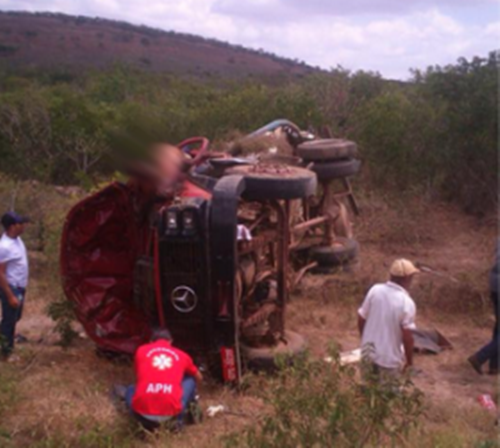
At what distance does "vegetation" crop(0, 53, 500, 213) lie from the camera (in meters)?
13.4

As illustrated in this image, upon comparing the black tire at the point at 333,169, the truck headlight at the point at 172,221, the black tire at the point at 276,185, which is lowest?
the black tire at the point at 333,169

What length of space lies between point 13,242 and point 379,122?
29.0ft

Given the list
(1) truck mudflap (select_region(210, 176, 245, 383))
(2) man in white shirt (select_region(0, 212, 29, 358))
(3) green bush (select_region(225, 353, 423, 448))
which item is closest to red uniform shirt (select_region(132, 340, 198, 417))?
(1) truck mudflap (select_region(210, 176, 245, 383))

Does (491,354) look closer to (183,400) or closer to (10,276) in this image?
(183,400)

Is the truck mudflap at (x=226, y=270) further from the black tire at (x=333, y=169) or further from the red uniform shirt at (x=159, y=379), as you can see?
the black tire at (x=333, y=169)

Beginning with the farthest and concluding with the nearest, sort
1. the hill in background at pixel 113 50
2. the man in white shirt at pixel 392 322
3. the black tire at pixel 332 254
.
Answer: the hill in background at pixel 113 50, the black tire at pixel 332 254, the man in white shirt at pixel 392 322

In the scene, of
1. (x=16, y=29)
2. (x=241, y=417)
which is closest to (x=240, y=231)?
(x=241, y=417)

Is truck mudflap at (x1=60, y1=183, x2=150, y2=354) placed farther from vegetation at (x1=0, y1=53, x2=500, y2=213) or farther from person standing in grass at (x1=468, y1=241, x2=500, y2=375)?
vegetation at (x1=0, y1=53, x2=500, y2=213)

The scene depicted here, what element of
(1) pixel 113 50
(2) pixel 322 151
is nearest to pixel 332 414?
(2) pixel 322 151

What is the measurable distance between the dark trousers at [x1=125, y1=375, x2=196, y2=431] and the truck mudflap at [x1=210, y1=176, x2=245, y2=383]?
0.49m

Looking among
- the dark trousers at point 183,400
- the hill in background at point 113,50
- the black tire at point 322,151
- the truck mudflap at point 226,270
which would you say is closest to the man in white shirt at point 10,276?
the dark trousers at point 183,400

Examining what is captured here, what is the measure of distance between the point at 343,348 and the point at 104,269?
7.84ft

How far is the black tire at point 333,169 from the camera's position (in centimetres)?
941

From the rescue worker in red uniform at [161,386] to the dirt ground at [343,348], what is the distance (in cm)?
16
